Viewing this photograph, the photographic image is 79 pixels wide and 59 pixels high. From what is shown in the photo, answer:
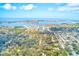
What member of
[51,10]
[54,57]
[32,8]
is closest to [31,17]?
[32,8]

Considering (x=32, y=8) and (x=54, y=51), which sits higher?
(x=32, y=8)

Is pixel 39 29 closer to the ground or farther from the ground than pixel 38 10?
closer to the ground

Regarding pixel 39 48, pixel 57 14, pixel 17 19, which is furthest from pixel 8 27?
pixel 57 14

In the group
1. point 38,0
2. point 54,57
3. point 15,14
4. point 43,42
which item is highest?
point 38,0

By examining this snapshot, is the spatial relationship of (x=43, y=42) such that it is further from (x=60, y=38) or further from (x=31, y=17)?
(x=31, y=17)
